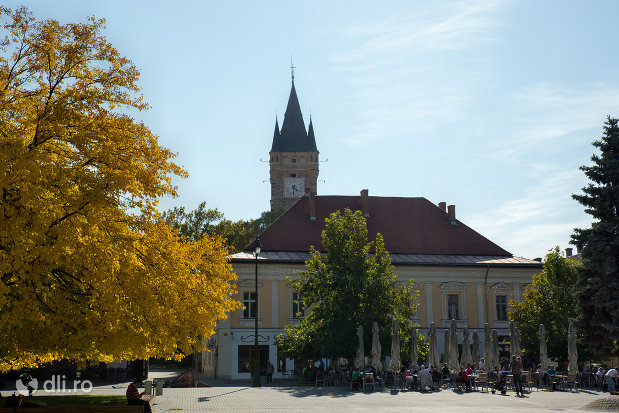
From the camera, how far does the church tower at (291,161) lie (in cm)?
11006

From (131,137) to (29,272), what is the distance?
4.21 meters

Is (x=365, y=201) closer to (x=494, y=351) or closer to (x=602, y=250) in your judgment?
(x=494, y=351)

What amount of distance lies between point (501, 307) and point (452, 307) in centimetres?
398

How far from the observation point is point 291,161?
362 ft

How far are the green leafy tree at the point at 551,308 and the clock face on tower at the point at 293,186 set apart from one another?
234 feet

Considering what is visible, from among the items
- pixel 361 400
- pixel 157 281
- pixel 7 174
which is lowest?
pixel 361 400

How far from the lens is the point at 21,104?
15.2 metres

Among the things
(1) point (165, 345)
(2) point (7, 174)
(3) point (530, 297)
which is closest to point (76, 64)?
(2) point (7, 174)

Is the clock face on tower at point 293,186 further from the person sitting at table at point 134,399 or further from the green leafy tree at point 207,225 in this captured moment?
the person sitting at table at point 134,399

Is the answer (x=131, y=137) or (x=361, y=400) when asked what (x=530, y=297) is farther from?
(x=131, y=137)

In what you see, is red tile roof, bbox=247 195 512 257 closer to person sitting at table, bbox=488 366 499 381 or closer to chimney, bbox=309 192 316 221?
chimney, bbox=309 192 316 221

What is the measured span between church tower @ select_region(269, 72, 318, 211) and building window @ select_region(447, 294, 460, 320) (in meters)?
62.2

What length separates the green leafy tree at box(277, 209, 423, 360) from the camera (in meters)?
36.5

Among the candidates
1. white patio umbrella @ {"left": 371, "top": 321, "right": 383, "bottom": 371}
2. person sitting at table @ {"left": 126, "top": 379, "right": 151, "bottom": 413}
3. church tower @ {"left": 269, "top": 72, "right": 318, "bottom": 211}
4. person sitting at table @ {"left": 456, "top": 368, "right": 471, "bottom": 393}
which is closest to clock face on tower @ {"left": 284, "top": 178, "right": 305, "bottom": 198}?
church tower @ {"left": 269, "top": 72, "right": 318, "bottom": 211}
